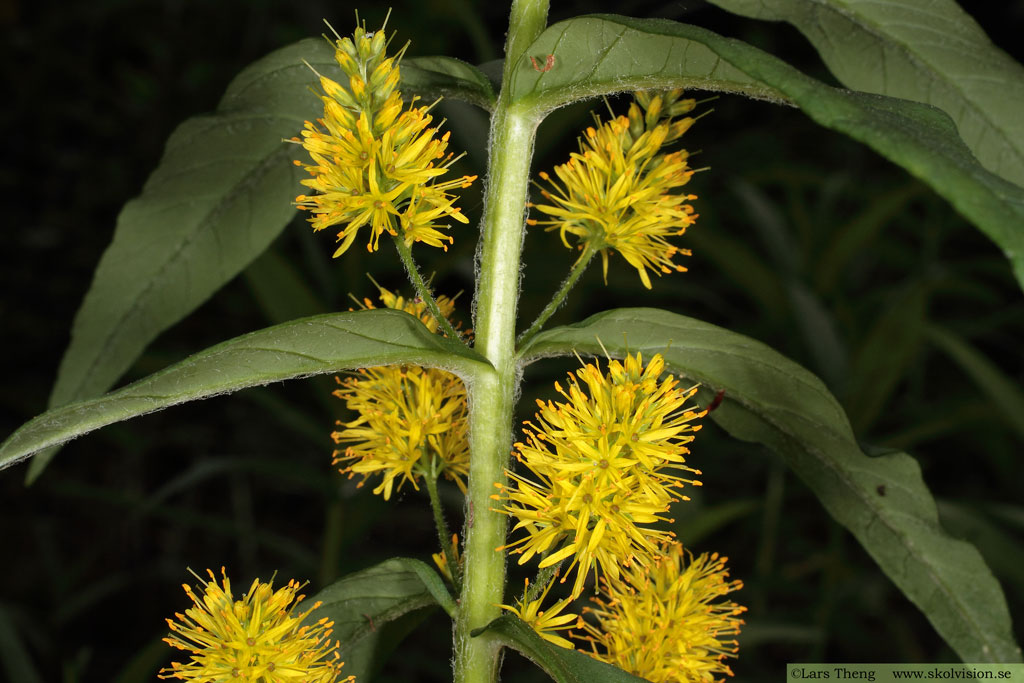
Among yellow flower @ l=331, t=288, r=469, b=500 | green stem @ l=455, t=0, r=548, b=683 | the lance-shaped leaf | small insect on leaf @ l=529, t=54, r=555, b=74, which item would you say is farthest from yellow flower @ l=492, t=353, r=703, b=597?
the lance-shaped leaf

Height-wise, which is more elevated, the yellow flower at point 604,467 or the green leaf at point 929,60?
the green leaf at point 929,60

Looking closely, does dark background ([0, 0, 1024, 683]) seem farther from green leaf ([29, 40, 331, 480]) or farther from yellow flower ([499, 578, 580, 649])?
yellow flower ([499, 578, 580, 649])

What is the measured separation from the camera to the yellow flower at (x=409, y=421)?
830 millimetres

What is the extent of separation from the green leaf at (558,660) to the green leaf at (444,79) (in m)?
0.44

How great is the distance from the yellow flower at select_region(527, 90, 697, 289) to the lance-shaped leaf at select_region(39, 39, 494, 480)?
0.28 m

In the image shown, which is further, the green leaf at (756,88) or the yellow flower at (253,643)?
the yellow flower at (253,643)

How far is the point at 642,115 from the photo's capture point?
2.79 feet

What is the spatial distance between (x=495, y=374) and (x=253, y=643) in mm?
302

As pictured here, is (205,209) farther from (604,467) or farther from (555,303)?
(604,467)

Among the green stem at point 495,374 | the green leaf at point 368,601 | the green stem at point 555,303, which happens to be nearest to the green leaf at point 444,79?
the green stem at point 495,374

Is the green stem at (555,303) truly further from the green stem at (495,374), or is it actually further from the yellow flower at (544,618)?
the yellow flower at (544,618)

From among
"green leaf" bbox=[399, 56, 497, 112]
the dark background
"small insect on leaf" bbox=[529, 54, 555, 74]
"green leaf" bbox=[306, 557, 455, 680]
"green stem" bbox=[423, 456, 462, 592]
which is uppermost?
the dark background

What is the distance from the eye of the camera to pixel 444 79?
805 mm

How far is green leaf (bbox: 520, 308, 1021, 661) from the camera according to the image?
780 millimetres
